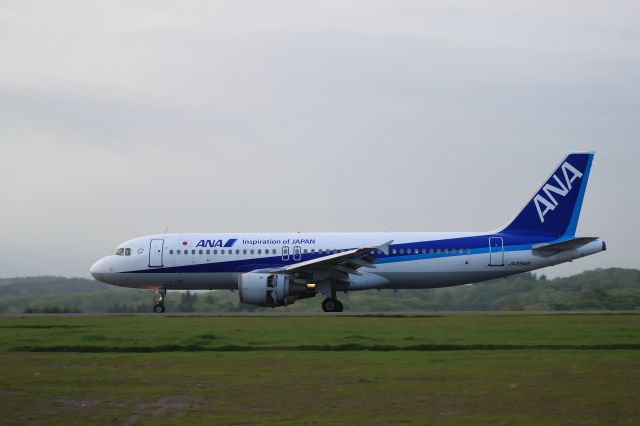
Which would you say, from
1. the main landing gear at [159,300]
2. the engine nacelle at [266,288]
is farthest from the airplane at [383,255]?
the main landing gear at [159,300]

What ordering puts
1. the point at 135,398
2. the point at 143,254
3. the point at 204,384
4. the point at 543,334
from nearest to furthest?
the point at 135,398 → the point at 204,384 → the point at 543,334 → the point at 143,254

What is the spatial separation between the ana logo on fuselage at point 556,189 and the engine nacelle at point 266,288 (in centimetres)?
1006

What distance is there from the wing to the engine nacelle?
589mm

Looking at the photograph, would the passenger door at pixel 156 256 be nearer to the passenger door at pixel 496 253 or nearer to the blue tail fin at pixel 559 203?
the passenger door at pixel 496 253

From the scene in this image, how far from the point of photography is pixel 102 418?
11656 mm

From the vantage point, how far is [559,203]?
33906 millimetres

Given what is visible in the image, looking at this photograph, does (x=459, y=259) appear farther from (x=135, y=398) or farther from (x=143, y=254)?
(x=135, y=398)

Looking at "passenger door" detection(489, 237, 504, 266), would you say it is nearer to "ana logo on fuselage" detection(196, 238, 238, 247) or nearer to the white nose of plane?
"ana logo on fuselage" detection(196, 238, 238, 247)

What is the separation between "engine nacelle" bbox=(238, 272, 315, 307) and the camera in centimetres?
3194

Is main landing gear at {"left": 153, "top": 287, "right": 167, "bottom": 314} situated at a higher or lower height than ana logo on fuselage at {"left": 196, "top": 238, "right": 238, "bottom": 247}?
lower

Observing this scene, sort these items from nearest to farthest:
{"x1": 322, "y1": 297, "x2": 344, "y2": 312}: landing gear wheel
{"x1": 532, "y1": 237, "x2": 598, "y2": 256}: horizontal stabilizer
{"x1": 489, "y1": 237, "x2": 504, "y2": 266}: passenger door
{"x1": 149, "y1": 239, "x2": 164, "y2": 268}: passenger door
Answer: {"x1": 532, "y1": 237, "x2": 598, "y2": 256}: horizontal stabilizer < {"x1": 489, "y1": 237, "x2": 504, "y2": 266}: passenger door < {"x1": 322, "y1": 297, "x2": 344, "y2": 312}: landing gear wheel < {"x1": 149, "y1": 239, "x2": 164, "y2": 268}: passenger door

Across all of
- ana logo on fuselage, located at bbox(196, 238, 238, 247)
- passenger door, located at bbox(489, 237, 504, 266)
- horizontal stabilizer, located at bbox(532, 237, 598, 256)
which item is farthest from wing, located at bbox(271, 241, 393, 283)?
horizontal stabilizer, located at bbox(532, 237, 598, 256)

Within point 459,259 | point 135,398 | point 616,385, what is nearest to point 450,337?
point 616,385

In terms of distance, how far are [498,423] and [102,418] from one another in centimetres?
514
